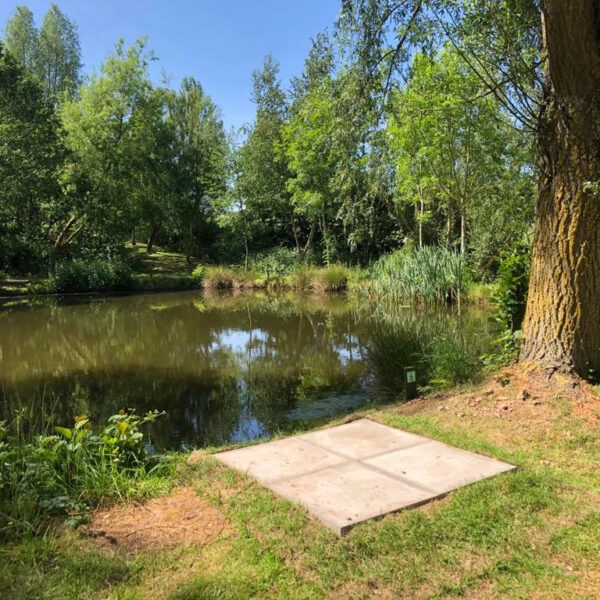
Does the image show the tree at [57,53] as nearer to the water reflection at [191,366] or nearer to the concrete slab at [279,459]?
the water reflection at [191,366]

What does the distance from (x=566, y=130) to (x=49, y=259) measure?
19293 millimetres

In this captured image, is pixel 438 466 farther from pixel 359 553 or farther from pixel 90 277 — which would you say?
pixel 90 277

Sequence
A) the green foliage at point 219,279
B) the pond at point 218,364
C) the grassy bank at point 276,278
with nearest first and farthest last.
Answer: the pond at point 218,364 < the grassy bank at point 276,278 < the green foliage at point 219,279

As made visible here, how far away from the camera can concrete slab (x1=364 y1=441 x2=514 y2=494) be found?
2.74 meters

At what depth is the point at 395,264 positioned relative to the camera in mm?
12656

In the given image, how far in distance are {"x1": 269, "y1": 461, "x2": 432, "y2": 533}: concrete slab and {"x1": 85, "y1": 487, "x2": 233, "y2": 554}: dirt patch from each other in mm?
A: 387

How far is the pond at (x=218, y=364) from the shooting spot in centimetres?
524

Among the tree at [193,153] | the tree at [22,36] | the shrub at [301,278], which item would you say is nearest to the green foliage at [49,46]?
the tree at [22,36]

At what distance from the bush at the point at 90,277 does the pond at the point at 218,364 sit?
5.06 meters

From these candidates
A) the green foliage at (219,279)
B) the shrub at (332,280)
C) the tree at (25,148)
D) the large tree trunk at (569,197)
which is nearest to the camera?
the large tree trunk at (569,197)

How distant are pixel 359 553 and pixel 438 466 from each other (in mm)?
975

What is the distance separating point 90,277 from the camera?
18078 mm

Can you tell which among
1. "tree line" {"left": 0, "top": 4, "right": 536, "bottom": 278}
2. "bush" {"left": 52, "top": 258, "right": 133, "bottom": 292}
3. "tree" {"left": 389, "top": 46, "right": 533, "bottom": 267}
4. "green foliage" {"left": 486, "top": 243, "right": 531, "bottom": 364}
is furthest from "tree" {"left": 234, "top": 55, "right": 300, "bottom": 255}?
"green foliage" {"left": 486, "top": 243, "right": 531, "bottom": 364}

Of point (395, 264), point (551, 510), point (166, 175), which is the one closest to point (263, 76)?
point (166, 175)
